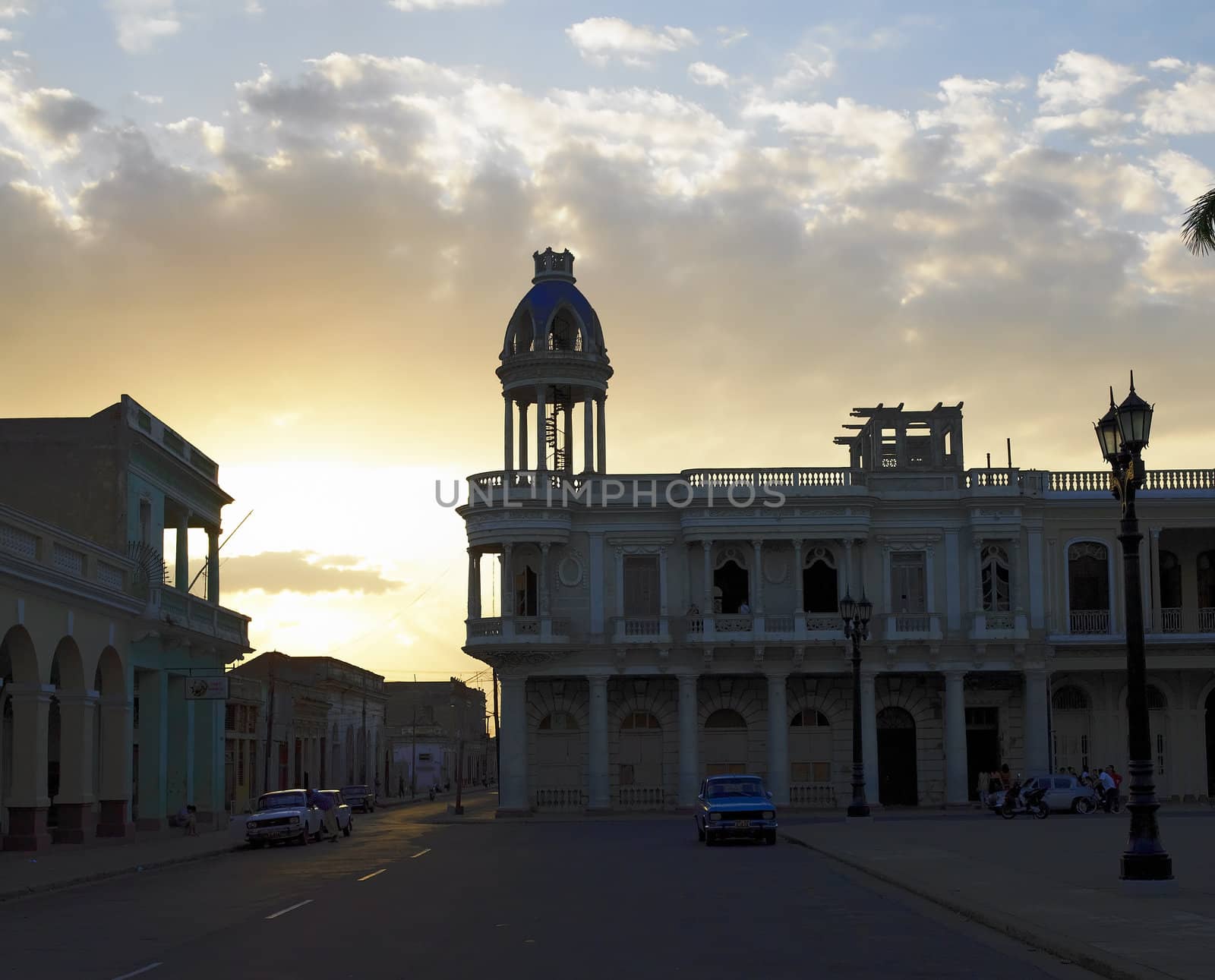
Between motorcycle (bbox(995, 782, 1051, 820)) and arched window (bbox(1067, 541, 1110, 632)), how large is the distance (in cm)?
1044

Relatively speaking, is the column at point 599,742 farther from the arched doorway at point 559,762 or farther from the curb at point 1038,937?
the curb at point 1038,937

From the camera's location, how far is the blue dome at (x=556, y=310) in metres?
58.3

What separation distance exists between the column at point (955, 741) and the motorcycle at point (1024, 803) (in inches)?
246

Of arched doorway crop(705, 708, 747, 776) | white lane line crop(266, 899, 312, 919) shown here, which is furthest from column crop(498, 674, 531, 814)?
white lane line crop(266, 899, 312, 919)

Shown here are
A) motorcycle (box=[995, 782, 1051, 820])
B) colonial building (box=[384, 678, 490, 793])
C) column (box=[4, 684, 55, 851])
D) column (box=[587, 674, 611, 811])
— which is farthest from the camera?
colonial building (box=[384, 678, 490, 793])

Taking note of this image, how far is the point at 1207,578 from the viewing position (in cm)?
5788

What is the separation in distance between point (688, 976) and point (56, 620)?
80.2 ft

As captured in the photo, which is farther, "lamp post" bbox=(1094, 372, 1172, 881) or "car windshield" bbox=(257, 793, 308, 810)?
"car windshield" bbox=(257, 793, 308, 810)

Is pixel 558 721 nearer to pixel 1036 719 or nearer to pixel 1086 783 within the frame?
pixel 1036 719

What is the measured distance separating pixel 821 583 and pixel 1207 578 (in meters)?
13.8

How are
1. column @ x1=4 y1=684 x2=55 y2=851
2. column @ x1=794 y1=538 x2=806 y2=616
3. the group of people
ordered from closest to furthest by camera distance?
column @ x1=4 y1=684 x2=55 y2=851
the group of people
column @ x1=794 y1=538 x2=806 y2=616

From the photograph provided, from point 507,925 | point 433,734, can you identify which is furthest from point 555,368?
point 433,734

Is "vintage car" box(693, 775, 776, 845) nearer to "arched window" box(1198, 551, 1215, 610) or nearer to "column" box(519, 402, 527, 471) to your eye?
"column" box(519, 402, 527, 471)

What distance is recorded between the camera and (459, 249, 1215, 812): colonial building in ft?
183
